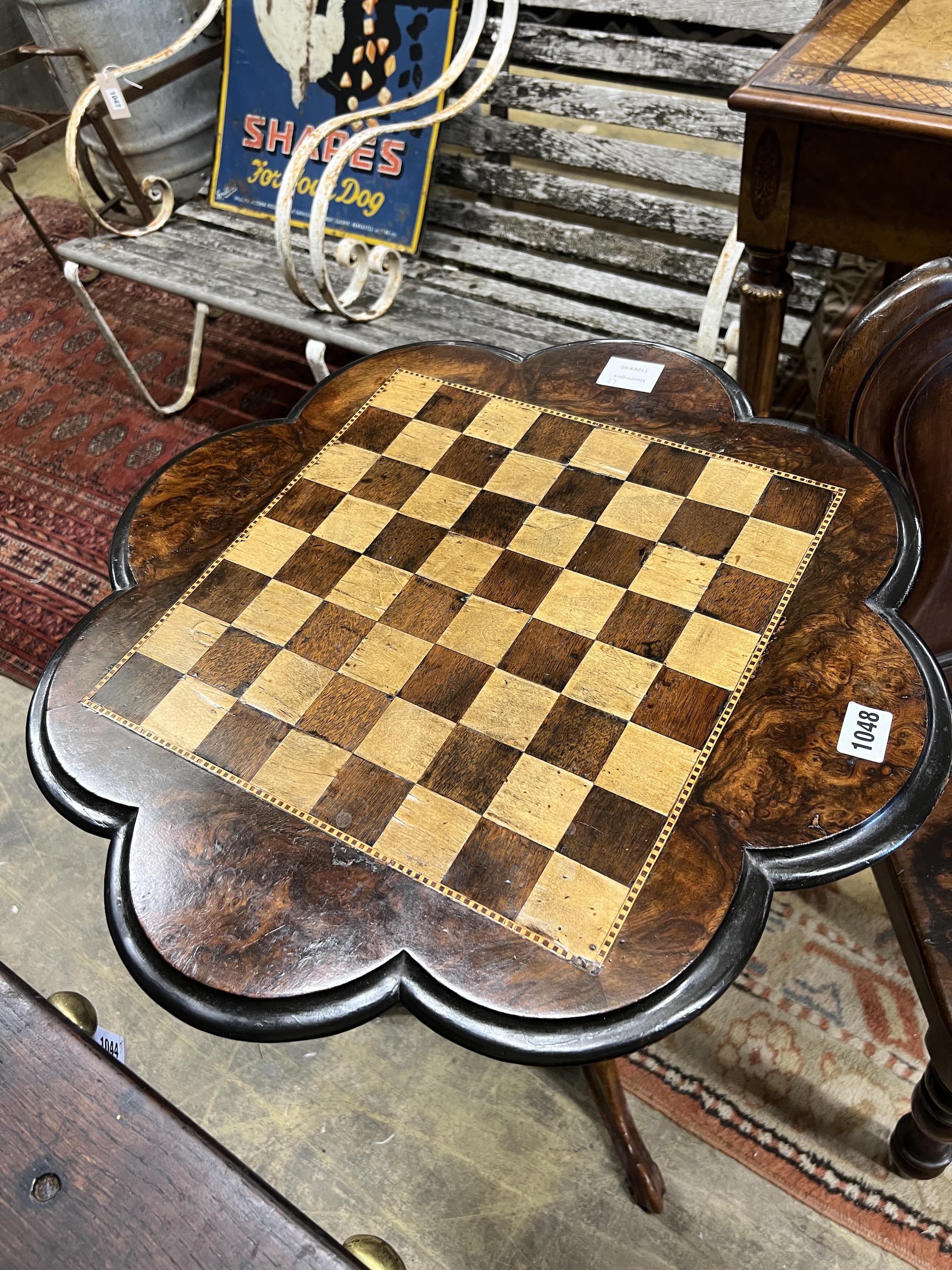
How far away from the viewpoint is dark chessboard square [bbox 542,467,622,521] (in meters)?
1.22

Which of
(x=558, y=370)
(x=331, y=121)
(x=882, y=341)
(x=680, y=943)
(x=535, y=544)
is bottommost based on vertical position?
(x=680, y=943)

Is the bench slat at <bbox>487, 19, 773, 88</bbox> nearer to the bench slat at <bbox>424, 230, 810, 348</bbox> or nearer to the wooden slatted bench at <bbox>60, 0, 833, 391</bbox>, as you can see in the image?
the wooden slatted bench at <bbox>60, 0, 833, 391</bbox>

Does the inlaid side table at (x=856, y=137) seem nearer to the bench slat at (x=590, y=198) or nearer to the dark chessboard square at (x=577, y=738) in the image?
the bench slat at (x=590, y=198)

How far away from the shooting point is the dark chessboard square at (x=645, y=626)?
1.06m

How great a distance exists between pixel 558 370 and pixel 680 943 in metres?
0.93

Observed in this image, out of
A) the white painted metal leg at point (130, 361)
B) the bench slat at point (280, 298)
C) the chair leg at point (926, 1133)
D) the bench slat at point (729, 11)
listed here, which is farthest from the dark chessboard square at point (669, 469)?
the white painted metal leg at point (130, 361)

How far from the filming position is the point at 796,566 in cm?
110

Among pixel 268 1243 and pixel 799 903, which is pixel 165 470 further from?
pixel 799 903

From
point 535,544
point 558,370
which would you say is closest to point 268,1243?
point 535,544

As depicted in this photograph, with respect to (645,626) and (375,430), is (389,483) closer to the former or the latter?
(375,430)

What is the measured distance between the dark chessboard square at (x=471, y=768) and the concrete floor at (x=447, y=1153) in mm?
817

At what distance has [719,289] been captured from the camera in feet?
5.80

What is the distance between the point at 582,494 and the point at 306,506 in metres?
0.40

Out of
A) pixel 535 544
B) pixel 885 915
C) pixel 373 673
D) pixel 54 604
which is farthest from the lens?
pixel 54 604
